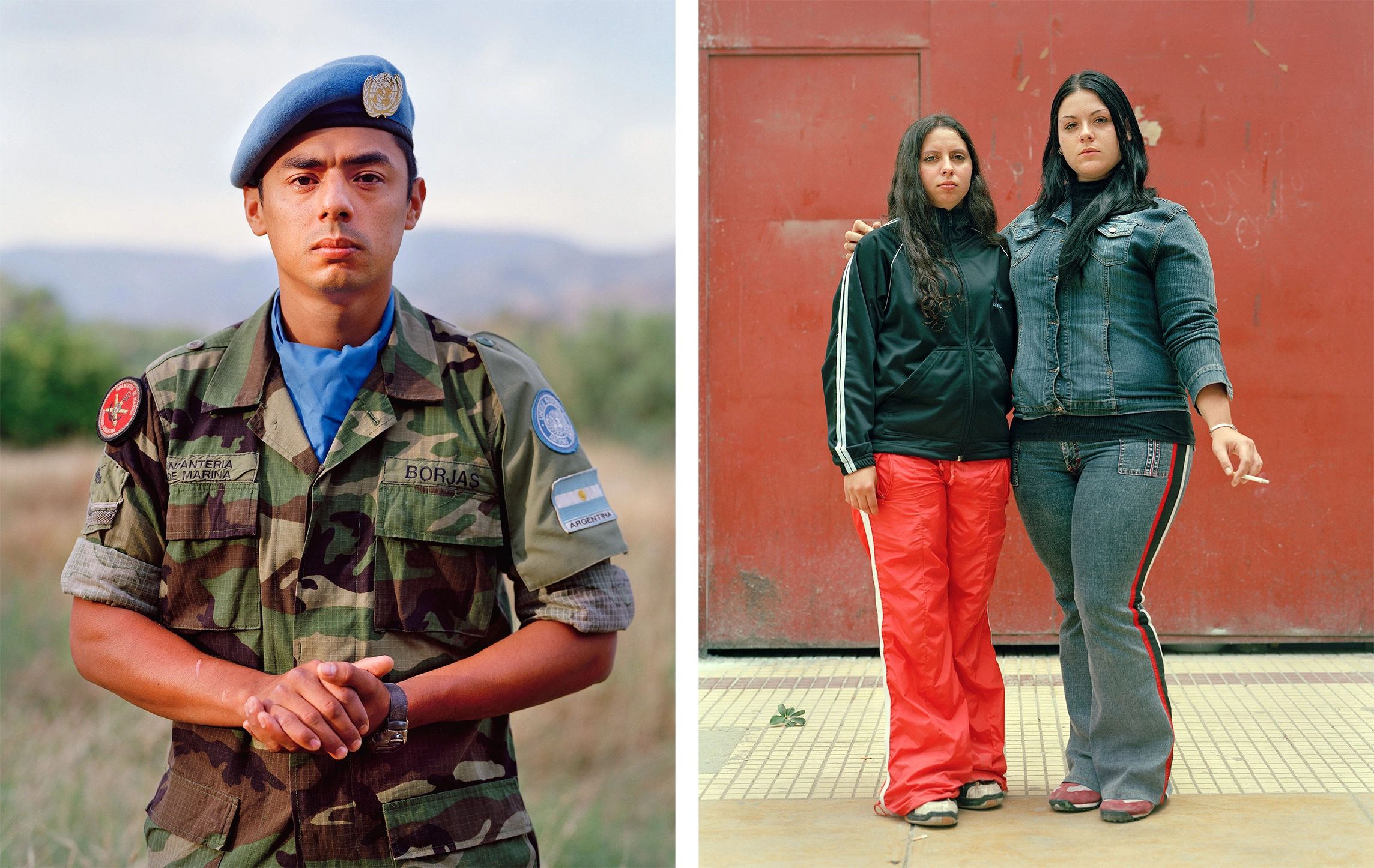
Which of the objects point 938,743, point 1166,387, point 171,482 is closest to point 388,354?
point 171,482

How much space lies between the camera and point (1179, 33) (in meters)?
5.04

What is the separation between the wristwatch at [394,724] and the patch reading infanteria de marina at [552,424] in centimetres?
52

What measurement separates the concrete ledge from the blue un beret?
1908 mm

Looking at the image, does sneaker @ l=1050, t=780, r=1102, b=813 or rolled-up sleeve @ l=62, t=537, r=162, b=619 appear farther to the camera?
sneaker @ l=1050, t=780, r=1102, b=813

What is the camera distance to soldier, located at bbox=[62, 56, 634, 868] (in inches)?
87.7

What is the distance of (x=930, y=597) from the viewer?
10.5 feet

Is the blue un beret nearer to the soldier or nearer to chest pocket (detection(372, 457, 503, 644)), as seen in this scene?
the soldier

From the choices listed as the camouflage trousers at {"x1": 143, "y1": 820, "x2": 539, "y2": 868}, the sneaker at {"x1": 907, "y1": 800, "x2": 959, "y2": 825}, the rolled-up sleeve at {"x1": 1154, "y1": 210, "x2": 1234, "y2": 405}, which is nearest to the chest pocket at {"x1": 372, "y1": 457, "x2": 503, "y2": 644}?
the camouflage trousers at {"x1": 143, "y1": 820, "x2": 539, "y2": 868}

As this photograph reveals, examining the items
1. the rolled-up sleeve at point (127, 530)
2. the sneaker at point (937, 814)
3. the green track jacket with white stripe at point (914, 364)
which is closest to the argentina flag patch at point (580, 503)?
the rolled-up sleeve at point (127, 530)

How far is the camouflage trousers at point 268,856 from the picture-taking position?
2227mm

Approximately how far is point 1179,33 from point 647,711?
3520 mm

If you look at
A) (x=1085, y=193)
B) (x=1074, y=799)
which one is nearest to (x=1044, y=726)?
(x=1074, y=799)

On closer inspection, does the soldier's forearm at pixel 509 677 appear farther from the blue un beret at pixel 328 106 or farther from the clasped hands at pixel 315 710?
the blue un beret at pixel 328 106

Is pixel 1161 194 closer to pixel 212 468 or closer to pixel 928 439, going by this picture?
pixel 928 439
